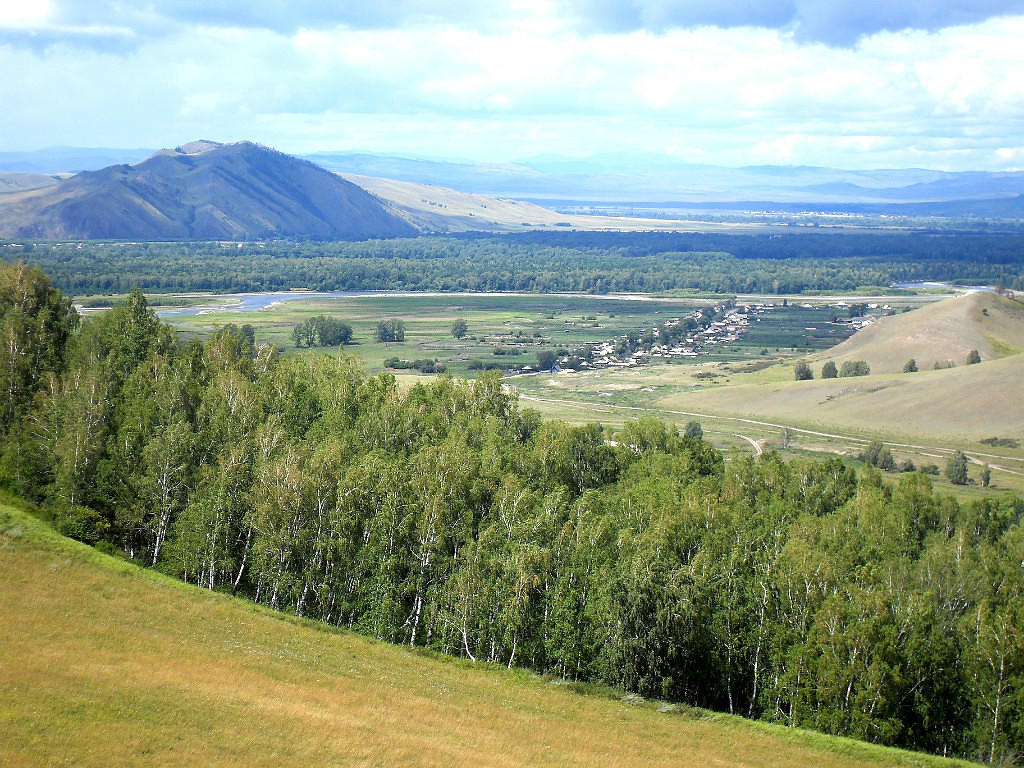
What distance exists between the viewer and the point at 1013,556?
154ft

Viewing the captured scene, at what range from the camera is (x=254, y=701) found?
105 ft

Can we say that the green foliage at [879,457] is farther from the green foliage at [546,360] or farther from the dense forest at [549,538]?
the green foliage at [546,360]

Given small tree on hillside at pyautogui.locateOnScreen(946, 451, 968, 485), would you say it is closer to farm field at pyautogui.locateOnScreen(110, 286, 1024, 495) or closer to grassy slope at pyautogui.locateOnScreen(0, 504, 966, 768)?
farm field at pyautogui.locateOnScreen(110, 286, 1024, 495)

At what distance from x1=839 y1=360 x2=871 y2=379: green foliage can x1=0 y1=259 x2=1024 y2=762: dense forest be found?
7228cm

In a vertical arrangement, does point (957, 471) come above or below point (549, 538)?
below

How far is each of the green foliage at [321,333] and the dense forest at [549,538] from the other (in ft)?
286

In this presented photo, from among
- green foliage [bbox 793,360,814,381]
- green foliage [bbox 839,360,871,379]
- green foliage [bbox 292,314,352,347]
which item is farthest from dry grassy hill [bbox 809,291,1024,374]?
green foliage [bbox 292,314,352,347]

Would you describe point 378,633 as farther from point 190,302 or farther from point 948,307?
point 190,302

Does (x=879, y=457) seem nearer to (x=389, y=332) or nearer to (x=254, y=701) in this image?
(x=254, y=701)

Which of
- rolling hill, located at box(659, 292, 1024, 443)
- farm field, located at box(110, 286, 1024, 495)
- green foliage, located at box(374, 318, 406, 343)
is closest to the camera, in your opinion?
farm field, located at box(110, 286, 1024, 495)

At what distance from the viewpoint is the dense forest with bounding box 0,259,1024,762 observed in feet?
127

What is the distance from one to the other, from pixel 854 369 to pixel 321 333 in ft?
257

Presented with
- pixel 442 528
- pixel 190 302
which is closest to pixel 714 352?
pixel 190 302

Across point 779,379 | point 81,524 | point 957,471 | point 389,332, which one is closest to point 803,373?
point 779,379
